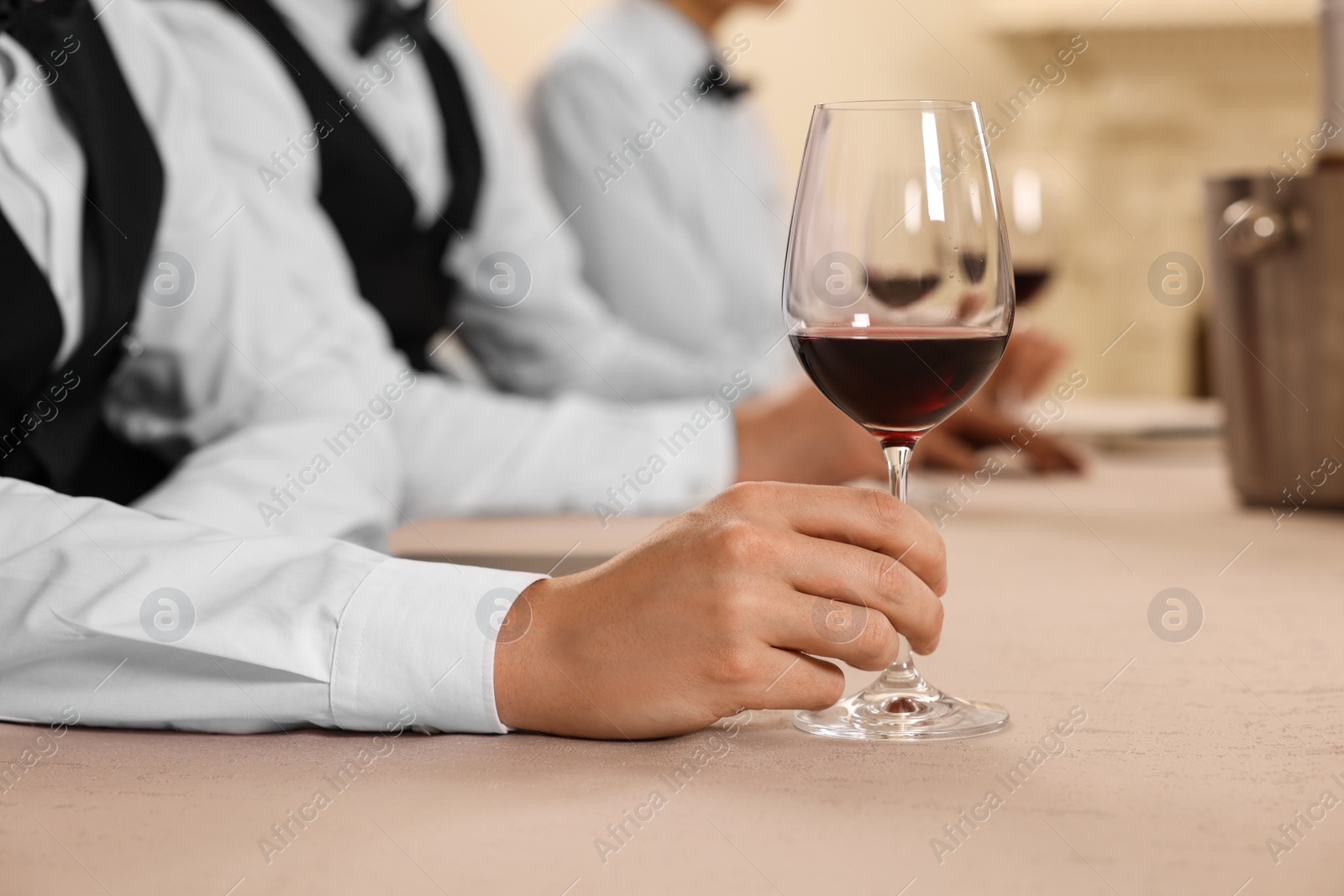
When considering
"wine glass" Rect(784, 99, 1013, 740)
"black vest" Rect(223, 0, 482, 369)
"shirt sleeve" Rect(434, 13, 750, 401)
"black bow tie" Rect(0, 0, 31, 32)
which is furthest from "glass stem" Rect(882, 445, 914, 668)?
"shirt sleeve" Rect(434, 13, 750, 401)

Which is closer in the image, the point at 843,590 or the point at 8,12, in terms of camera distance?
the point at 843,590

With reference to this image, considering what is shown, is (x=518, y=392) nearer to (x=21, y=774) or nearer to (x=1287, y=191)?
(x=1287, y=191)

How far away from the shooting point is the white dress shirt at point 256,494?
21.8 inches

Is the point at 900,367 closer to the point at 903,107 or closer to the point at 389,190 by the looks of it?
the point at 903,107

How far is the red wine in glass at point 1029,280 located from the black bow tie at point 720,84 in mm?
1305

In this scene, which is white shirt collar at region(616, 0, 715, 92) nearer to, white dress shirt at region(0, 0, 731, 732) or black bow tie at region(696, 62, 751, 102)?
black bow tie at region(696, 62, 751, 102)

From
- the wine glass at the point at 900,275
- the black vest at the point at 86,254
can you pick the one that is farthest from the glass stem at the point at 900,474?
the black vest at the point at 86,254

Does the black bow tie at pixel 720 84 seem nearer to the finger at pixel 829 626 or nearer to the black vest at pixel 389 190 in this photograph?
the black vest at pixel 389 190

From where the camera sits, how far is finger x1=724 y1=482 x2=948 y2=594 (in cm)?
54

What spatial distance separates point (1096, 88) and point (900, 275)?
13.2ft

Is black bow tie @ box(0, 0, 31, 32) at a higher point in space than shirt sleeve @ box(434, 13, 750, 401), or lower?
higher

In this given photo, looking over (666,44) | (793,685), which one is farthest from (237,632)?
(666,44)

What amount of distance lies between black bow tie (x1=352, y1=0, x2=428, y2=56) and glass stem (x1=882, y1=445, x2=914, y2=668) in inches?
33.8

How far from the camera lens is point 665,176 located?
245 cm
